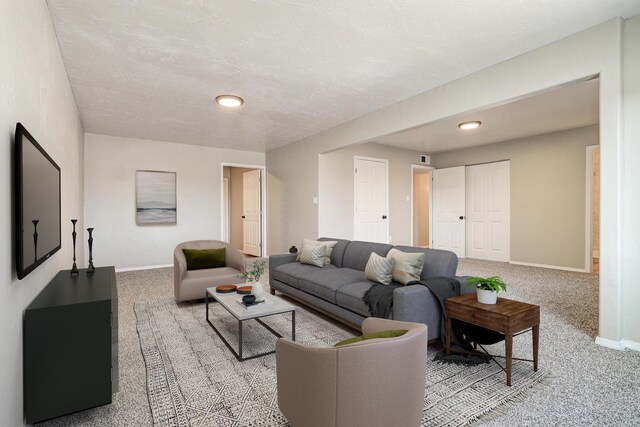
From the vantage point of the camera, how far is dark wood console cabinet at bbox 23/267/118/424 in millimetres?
1607

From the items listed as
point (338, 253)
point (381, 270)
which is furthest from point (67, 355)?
point (338, 253)

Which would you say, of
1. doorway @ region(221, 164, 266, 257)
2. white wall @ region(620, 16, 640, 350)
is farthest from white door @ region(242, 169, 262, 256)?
white wall @ region(620, 16, 640, 350)

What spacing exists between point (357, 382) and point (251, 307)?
60.5 inches

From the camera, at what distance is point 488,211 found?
23.1 ft

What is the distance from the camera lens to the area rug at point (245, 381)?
180 cm

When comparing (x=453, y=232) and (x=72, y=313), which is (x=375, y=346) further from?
(x=453, y=232)

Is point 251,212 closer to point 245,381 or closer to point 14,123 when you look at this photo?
point 245,381

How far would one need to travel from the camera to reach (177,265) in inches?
150

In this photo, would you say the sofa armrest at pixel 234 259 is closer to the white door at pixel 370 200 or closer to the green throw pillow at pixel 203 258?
the green throw pillow at pixel 203 258

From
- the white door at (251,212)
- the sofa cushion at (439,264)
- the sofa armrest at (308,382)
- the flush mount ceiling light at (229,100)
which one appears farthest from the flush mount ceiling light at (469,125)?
the sofa armrest at (308,382)

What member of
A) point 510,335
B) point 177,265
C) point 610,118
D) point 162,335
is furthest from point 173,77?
point 610,118

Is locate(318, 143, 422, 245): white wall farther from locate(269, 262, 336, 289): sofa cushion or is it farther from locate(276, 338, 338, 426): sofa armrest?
locate(276, 338, 338, 426): sofa armrest

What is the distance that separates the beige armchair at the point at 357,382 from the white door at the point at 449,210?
22.2ft

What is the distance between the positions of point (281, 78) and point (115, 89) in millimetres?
1997
